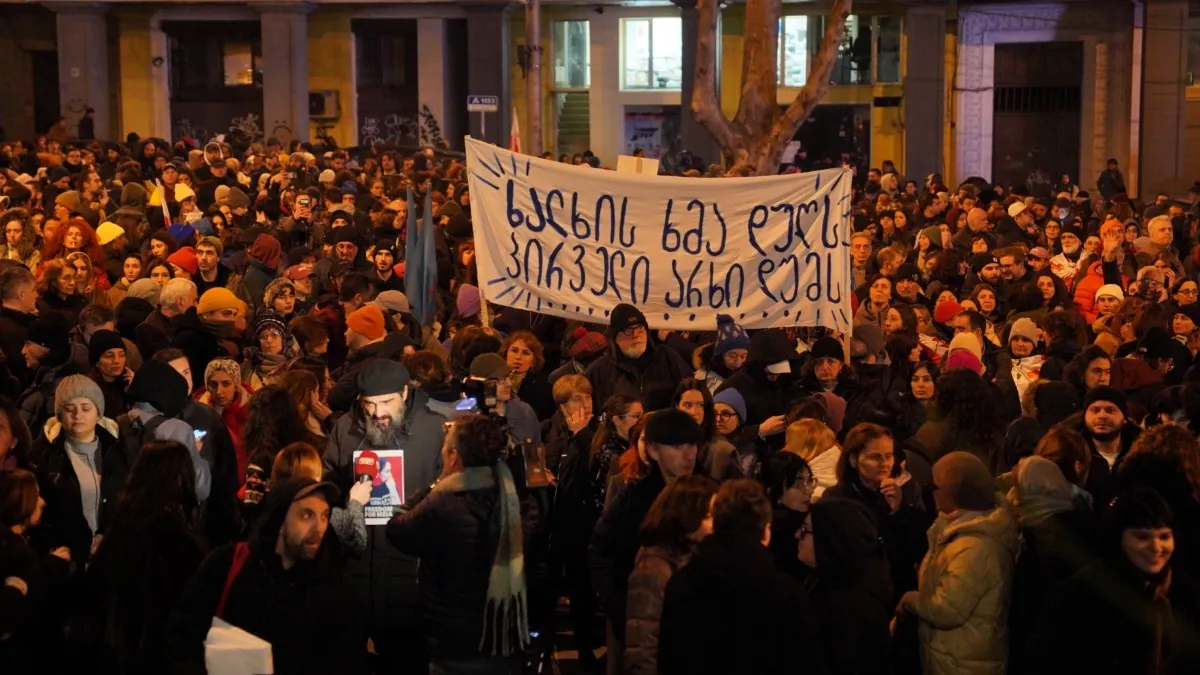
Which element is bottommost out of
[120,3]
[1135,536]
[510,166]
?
[1135,536]

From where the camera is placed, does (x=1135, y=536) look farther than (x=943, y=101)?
No

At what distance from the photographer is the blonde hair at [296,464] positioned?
6.45m

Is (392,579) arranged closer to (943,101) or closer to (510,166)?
(510,166)

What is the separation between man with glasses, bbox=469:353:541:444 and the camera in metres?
7.76

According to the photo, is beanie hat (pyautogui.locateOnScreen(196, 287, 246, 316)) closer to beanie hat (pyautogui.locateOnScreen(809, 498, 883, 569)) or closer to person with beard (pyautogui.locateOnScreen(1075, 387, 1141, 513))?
person with beard (pyautogui.locateOnScreen(1075, 387, 1141, 513))

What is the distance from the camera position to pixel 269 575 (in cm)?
571

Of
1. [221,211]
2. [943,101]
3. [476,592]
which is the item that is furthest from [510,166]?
[943,101]

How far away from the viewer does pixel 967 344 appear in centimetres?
970

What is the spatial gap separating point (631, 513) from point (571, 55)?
30796 millimetres

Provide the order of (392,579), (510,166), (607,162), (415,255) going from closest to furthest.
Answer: (392,579) < (510,166) < (415,255) < (607,162)

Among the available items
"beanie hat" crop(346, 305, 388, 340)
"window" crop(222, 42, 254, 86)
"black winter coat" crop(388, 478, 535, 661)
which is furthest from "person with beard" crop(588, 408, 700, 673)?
"window" crop(222, 42, 254, 86)

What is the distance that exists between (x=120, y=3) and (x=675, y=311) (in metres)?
29.4

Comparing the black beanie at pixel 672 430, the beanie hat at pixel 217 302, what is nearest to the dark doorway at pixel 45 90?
the beanie hat at pixel 217 302

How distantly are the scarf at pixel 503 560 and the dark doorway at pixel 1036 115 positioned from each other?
2862cm
